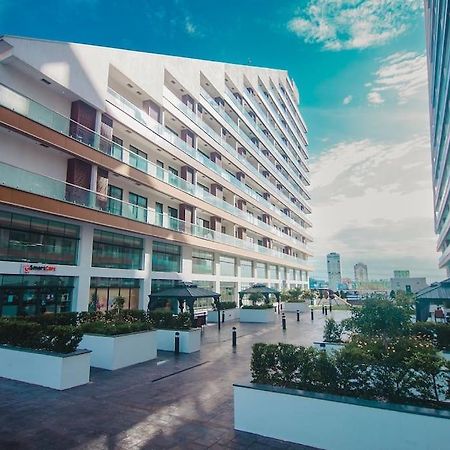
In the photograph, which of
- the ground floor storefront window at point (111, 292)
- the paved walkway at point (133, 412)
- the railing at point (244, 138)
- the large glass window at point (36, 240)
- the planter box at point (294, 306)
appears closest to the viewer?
the paved walkway at point (133, 412)

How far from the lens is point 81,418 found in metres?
7.34

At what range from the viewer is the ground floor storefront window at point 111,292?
820 inches

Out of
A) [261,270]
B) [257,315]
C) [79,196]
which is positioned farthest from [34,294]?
[261,270]

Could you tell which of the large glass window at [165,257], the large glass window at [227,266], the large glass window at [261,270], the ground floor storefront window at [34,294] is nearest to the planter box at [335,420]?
the ground floor storefront window at [34,294]

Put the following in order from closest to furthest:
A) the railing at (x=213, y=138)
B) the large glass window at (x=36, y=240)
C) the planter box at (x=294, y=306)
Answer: the large glass window at (x=36, y=240) < the railing at (x=213, y=138) < the planter box at (x=294, y=306)

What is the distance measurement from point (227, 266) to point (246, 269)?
5.91 m

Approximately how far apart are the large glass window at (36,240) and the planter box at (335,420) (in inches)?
565

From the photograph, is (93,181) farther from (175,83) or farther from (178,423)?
(178,423)

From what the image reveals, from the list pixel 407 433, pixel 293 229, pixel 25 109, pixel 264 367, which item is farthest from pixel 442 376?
pixel 293 229

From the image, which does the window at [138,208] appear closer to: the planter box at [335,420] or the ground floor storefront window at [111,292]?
the ground floor storefront window at [111,292]

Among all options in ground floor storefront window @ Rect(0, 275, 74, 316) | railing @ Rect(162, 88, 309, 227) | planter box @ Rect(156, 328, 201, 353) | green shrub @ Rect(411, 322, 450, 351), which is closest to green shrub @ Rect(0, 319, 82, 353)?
planter box @ Rect(156, 328, 201, 353)

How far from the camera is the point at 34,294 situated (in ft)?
57.5

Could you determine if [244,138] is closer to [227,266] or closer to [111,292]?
[227,266]

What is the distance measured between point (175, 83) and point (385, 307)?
25887 mm
